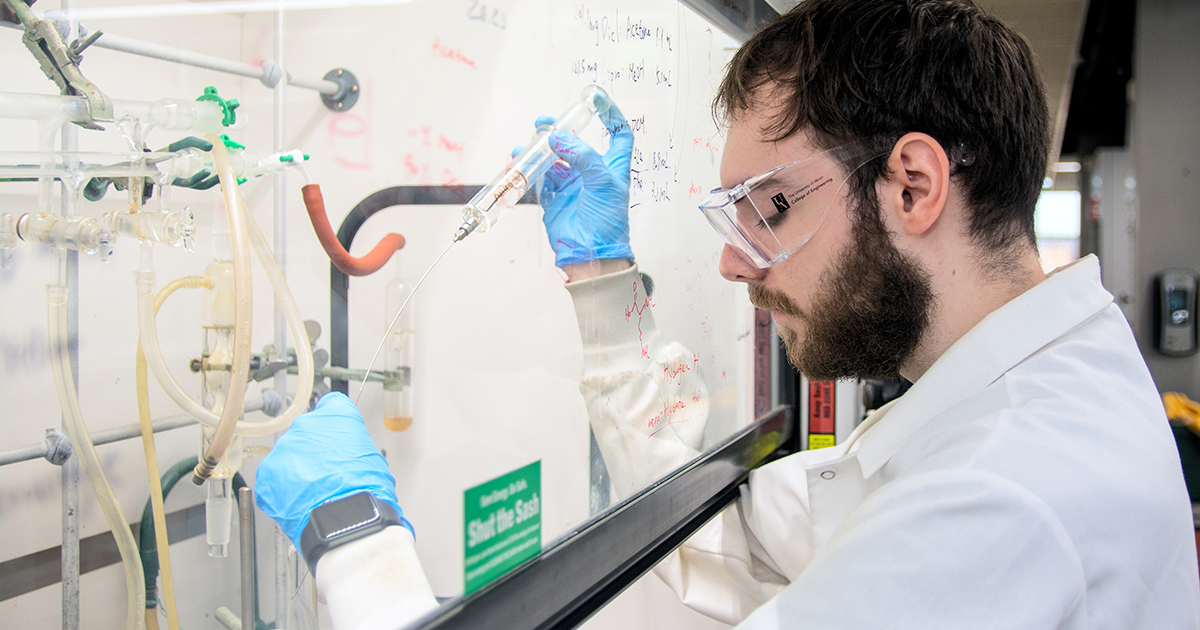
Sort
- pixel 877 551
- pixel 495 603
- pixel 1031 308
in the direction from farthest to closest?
1. pixel 1031 308
2. pixel 495 603
3. pixel 877 551

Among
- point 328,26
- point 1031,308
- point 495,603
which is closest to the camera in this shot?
point 495,603

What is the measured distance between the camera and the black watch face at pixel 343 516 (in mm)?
710

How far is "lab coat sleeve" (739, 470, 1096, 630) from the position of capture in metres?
0.55

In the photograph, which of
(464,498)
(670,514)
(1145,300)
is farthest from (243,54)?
(1145,300)

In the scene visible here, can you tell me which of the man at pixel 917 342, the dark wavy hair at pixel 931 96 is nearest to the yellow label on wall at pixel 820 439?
the man at pixel 917 342

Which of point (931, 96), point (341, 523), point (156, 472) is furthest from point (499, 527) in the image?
point (931, 96)

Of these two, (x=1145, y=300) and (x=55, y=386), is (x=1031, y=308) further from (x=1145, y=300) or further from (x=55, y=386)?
(x=1145, y=300)

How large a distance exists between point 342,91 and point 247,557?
0.67 m

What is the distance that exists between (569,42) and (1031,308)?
669 mm

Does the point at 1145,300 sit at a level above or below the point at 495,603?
above

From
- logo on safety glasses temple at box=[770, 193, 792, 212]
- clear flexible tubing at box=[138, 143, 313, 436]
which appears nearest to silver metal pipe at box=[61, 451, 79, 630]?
clear flexible tubing at box=[138, 143, 313, 436]

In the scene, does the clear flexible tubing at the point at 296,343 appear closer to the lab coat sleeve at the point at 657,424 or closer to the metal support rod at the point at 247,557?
the metal support rod at the point at 247,557

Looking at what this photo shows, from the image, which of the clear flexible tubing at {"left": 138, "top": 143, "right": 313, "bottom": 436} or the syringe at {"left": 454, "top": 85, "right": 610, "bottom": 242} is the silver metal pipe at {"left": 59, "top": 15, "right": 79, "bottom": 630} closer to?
the clear flexible tubing at {"left": 138, "top": 143, "right": 313, "bottom": 436}

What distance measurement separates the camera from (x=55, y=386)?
744 mm
